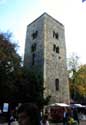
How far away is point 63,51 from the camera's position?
4491cm

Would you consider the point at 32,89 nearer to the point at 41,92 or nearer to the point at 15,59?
the point at 41,92

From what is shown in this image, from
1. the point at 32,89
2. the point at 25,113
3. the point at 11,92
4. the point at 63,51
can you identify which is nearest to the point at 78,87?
the point at 63,51

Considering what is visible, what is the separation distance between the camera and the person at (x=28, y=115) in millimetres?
2457

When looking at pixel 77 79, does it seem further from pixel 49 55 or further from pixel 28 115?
pixel 28 115

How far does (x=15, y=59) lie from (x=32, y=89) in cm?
484

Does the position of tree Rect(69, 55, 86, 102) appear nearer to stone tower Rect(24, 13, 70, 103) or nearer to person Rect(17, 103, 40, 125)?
stone tower Rect(24, 13, 70, 103)

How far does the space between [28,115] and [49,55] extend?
38637mm

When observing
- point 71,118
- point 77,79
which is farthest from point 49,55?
point 71,118

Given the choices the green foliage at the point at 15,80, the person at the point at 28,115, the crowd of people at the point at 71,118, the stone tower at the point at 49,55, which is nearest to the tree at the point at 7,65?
the green foliage at the point at 15,80

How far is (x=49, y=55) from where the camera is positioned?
41.1m

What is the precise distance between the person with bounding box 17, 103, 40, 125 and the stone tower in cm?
3610

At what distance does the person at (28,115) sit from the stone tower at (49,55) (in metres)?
36.1

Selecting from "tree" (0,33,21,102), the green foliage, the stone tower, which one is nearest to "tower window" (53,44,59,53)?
the stone tower

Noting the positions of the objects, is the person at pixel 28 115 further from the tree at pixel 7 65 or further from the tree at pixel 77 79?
the tree at pixel 77 79
